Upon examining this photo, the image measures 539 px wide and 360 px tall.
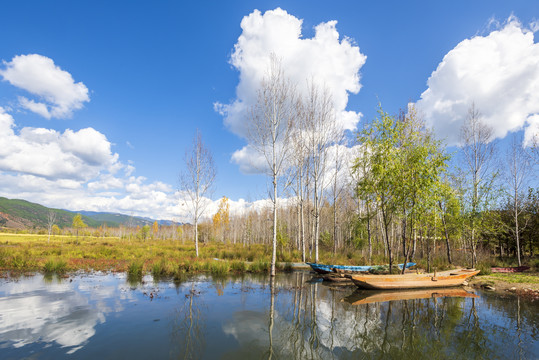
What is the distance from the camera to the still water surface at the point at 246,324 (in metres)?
5.95

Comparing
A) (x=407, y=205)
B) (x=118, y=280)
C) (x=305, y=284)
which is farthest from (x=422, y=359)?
(x=118, y=280)

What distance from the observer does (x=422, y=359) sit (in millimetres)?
5801

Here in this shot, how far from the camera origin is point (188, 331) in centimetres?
702

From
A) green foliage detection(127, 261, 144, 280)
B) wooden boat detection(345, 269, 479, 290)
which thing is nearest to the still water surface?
wooden boat detection(345, 269, 479, 290)

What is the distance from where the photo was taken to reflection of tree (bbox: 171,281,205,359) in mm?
5746

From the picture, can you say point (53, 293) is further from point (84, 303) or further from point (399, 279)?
point (399, 279)

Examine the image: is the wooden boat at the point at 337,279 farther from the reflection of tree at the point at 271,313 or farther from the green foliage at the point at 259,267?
the green foliage at the point at 259,267

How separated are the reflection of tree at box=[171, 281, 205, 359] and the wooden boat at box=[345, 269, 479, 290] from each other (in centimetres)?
831

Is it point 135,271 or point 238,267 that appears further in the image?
Answer: point 238,267

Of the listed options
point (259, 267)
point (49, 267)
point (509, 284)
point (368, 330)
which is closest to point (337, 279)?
point (259, 267)

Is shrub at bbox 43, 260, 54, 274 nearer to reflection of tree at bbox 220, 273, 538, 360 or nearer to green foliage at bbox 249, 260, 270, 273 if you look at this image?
green foliage at bbox 249, 260, 270, 273

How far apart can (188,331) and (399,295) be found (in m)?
10.8

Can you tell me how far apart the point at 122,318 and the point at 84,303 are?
262cm

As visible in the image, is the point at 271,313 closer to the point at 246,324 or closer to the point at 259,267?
the point at 246,324
